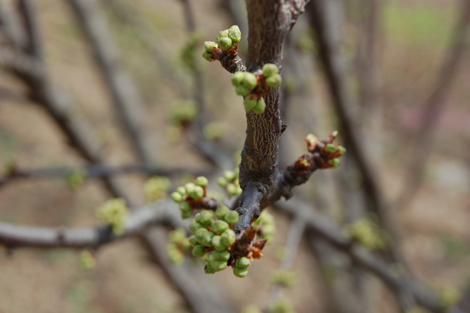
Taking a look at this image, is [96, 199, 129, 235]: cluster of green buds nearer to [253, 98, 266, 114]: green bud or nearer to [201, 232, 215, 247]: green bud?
[201, 232, 215, 247]: green bud

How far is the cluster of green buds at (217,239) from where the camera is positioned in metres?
0.48

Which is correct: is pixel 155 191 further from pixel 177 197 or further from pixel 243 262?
pixel 243 262

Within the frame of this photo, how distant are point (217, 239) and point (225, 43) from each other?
0.28m

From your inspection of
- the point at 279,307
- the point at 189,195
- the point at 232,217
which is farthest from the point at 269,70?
the point at 279,307

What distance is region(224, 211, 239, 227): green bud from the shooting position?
1.66 feet

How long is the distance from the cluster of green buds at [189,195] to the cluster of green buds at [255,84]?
25 centimetres

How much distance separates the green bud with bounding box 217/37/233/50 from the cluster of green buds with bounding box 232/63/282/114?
0.18 feet

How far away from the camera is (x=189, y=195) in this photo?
0.68 metres

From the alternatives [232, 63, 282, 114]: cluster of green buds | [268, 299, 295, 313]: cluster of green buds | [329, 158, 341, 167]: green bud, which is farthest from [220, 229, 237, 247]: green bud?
[268, 299, 295, 313]: cluster of green buds

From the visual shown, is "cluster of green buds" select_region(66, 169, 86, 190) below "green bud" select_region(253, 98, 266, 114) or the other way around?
below

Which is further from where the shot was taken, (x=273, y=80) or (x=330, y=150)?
(x=330, y=150)

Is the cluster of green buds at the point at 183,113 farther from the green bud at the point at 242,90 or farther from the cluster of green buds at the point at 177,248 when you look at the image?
the green bud at the point at 242,90

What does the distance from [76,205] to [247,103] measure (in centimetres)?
522

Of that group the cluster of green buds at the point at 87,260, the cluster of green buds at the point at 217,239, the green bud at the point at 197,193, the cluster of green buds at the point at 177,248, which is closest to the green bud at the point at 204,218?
the cluster of green buds at the point at 217,239
